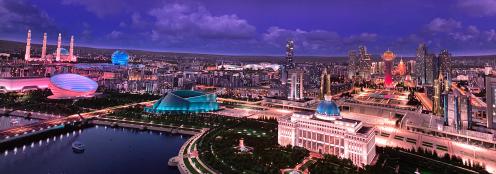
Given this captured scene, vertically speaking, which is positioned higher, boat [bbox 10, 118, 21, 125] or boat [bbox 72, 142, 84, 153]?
boat [bbox 10, 118, 21, 125]

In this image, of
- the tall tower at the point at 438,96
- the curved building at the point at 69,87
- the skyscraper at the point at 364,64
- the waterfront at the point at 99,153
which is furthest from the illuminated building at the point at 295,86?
the skyscraper at the point at 364,64

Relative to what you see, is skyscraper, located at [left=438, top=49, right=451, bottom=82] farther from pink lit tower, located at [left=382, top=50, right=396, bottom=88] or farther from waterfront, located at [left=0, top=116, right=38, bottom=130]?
waterfront, located at [left=0, top=116, right=38, bottom=130]

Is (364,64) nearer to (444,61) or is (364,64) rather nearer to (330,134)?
(444,61)

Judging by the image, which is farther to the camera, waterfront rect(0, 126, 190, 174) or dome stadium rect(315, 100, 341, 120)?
dome stadium rect(315, 100, 341, 120)

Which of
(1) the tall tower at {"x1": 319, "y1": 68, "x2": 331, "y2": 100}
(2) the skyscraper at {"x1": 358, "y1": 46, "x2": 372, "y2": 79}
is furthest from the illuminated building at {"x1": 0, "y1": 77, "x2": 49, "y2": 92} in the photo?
(2) the skyscraper at {"x1": 358, "y1": 46, "x2": 372, "y2": 79}

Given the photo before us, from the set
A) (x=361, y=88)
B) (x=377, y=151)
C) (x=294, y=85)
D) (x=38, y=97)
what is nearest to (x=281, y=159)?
(x=377, y=151)

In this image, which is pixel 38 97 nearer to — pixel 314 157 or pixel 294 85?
pixel 294 85
